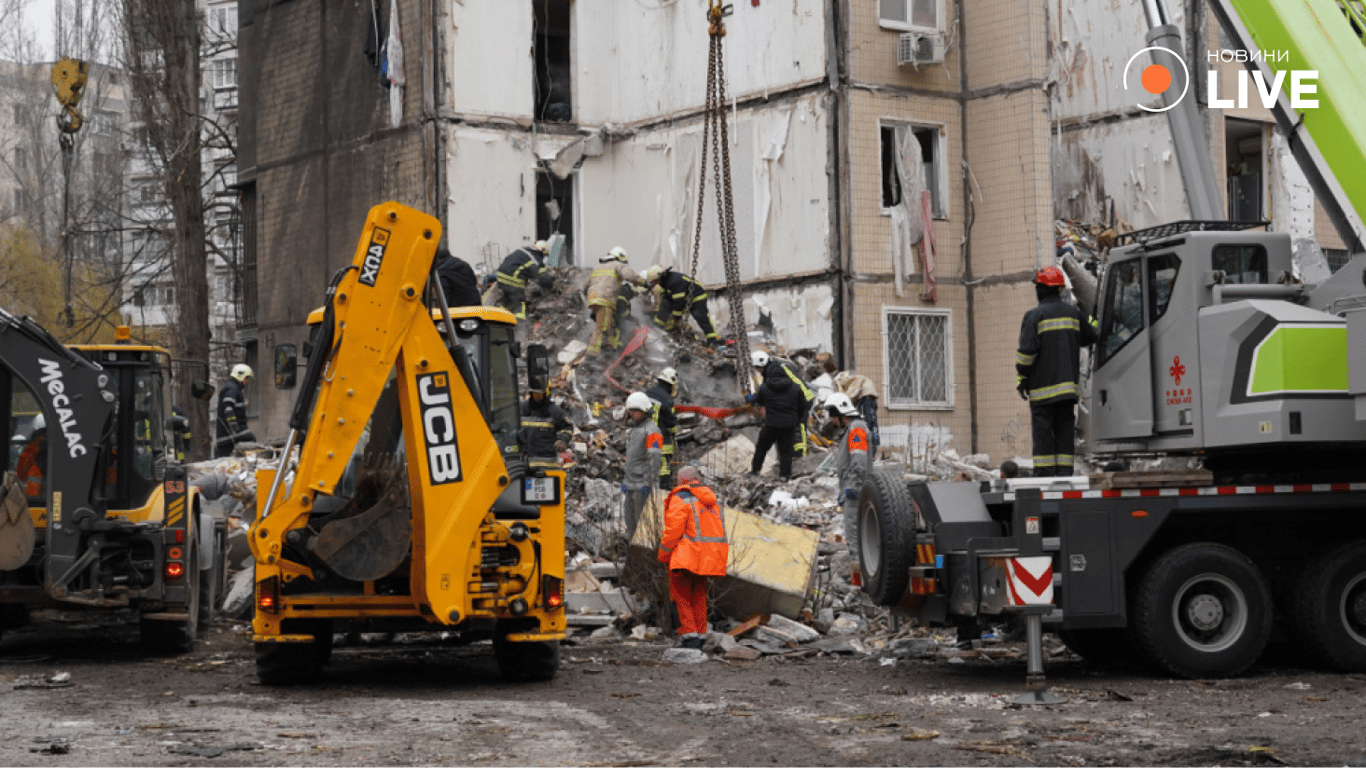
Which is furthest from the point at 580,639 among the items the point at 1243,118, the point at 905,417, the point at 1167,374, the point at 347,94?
the point at 1243,118

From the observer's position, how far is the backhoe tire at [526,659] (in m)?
11.5

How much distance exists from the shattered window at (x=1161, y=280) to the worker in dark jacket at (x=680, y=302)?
11114mm

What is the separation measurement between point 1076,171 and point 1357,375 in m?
18.2

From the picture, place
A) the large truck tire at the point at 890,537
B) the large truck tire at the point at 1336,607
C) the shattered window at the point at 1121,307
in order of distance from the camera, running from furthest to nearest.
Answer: the shattered window at the point at 1121,307 < the large truck tire at the point at 890,537 < the large truck tire at the point at 1336,607

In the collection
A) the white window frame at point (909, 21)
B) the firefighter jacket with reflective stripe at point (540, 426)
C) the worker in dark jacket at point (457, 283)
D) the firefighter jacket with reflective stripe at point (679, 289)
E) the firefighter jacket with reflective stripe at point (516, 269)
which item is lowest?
the firefighter jacket with reflective stripe at point (540, 426)

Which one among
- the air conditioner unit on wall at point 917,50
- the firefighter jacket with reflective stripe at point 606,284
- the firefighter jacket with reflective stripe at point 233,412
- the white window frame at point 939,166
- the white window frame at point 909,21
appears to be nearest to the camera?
the firefighter jacket with reflective stripe at point 233,412

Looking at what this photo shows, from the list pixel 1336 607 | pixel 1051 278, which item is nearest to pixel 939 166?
pixel 1051 278

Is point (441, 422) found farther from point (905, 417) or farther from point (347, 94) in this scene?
point (347, 94)

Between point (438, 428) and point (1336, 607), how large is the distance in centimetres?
636

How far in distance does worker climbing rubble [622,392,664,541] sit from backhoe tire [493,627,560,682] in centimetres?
513

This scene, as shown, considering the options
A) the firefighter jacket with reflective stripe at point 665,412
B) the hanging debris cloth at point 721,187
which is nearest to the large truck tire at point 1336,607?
the firefighter jacket with reflective stripe at point 665,412

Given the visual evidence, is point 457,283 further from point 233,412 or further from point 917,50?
point 917,50

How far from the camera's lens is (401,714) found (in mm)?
9953

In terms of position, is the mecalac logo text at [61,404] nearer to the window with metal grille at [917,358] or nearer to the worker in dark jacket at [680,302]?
the worker in dark jacket at [680,302]
